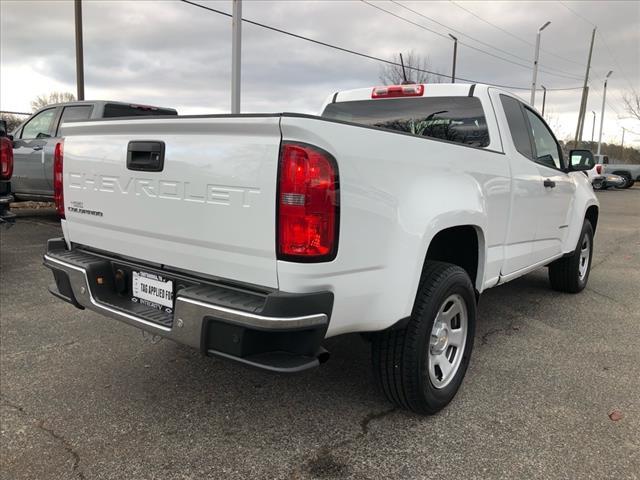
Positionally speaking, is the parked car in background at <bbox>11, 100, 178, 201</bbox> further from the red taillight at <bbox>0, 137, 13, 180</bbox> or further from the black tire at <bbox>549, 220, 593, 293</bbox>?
the black tire at <bbox>549, 220, 593, 293</bbox>

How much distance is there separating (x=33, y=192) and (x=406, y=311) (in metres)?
7.85

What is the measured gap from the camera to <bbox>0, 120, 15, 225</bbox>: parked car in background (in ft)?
17.6

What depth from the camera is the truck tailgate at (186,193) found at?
2189 millimetres

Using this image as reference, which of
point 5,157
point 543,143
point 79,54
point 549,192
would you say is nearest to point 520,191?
point 549,192

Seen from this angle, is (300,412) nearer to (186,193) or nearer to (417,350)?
(417,350)

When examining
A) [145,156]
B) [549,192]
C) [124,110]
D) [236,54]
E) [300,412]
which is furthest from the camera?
[236,54]

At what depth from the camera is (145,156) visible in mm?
2633

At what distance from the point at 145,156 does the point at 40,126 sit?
23.4 ft

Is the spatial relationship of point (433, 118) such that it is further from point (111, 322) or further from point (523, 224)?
point (111, 322)

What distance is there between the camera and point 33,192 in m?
8.46

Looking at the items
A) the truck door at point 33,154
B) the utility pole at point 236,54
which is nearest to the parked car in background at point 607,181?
the utility pole at point 236,54

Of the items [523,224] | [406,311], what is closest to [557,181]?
[523,224]

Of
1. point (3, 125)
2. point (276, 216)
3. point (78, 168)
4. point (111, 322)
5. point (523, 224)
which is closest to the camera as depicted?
point (276, 216)

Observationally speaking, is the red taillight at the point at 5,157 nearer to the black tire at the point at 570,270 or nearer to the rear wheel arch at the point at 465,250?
the rear wheel arch at the point at 465,250
